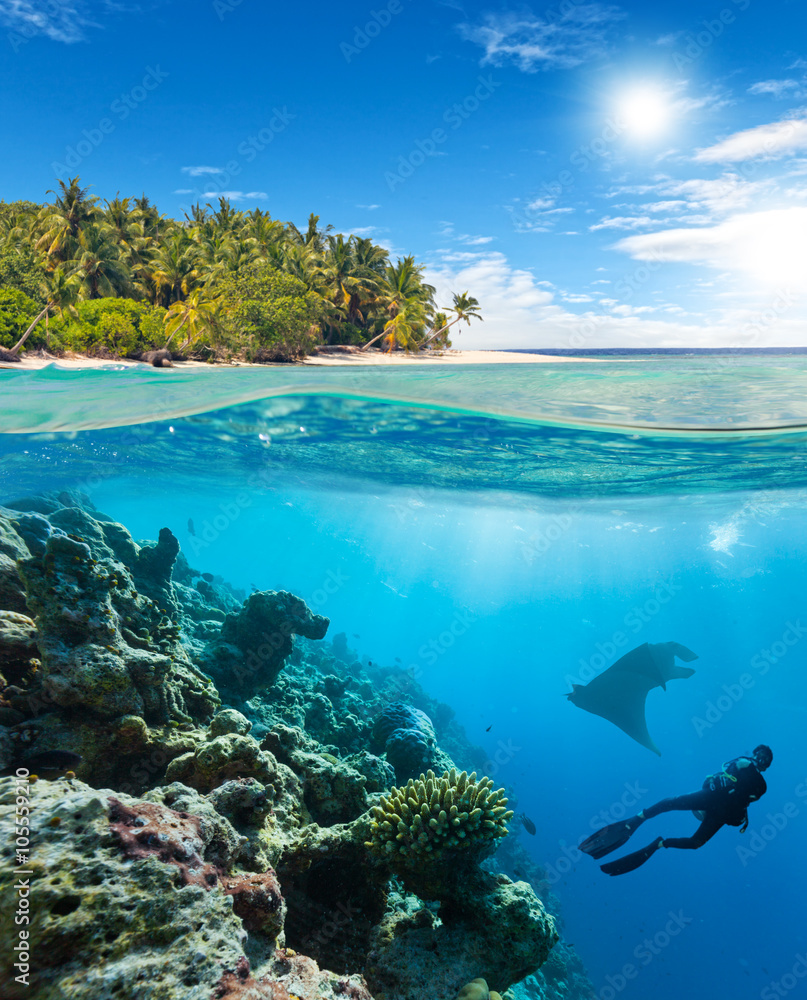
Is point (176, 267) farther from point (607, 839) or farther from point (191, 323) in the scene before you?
point (607, 839)

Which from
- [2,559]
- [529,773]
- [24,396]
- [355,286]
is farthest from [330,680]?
[355,286]

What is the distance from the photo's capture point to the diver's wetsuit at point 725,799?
766 centimetres

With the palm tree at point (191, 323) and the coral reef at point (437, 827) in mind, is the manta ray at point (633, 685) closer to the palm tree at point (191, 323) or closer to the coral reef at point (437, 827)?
the coral reef at point (437, 827)

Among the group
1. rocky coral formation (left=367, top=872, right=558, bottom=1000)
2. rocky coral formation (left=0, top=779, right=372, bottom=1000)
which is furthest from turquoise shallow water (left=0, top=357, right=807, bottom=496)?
rocky coral formation (left=0, top=779, right=372, bottom=1000)

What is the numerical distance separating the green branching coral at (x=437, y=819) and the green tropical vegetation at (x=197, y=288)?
638 inches

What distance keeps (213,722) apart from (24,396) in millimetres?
10548

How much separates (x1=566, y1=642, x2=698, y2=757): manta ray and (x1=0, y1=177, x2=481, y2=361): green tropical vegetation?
61.6 feet

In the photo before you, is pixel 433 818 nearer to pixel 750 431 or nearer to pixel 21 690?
pixel 21 690

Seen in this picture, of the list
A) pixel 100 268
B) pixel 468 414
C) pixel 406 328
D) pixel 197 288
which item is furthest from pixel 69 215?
pixel 468 414

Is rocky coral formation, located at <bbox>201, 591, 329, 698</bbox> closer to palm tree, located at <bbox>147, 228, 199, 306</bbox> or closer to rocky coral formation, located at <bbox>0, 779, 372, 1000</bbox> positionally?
rocky coral formation, located at <bbox>0, 779, 372, 1000</bbox>

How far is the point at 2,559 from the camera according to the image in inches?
302

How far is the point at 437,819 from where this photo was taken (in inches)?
209

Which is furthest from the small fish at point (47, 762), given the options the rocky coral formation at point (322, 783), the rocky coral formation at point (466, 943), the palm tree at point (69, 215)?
the palm tree at point (69, 215)

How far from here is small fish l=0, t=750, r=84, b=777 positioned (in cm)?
502
